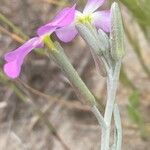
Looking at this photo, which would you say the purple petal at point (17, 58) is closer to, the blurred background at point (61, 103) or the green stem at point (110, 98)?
the green stem at point (110, 98)

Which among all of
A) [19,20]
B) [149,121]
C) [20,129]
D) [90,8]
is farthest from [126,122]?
[90,8]

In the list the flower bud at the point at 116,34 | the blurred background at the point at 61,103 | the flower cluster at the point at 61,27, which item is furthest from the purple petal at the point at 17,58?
the blurred background at the point at 61,103

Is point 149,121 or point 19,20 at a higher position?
point 19,20

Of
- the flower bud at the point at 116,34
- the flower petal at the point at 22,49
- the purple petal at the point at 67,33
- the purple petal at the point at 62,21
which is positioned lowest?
the flower bud at the point at 116,34

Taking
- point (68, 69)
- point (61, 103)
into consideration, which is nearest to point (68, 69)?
point (68, 69)

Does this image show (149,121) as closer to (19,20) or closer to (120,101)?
(120,101)

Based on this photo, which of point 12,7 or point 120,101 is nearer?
point 120,101

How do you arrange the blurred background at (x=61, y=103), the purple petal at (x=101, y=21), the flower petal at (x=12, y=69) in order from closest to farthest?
the flower petal at (x=12, y=69), the purple petal at (x=101, y=21), the blurred background at (x=61, y=103)
